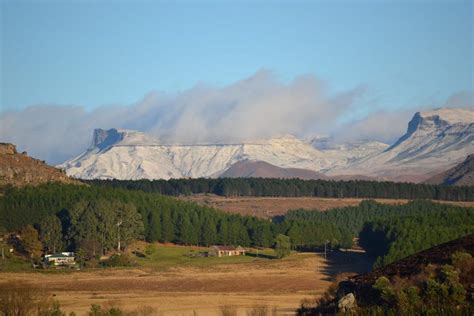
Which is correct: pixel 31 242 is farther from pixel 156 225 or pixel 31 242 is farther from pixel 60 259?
pixel 156 225

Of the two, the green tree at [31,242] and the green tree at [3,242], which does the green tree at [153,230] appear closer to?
the green tree at [31,242]

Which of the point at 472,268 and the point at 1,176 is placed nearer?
the point at 472,268

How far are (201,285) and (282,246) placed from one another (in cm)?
3310

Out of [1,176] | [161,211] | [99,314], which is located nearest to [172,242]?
[161,211]

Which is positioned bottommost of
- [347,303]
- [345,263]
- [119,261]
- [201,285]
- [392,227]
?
[201,285]

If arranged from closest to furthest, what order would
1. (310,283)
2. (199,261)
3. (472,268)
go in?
(472,268) → (310,283) → (199,261)

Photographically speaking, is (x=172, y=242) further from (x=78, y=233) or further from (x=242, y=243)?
(x=78, y=233)

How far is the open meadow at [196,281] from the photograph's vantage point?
8569 cm

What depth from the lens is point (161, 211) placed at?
509 ft

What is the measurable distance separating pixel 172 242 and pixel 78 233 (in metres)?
22.6

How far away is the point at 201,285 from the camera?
10875 centimetres

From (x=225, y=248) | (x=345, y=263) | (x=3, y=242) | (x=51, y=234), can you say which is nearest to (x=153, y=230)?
(x=225, y=248)

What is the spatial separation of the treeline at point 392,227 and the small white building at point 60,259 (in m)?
38.5

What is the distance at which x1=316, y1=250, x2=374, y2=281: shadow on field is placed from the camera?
119562 mm
